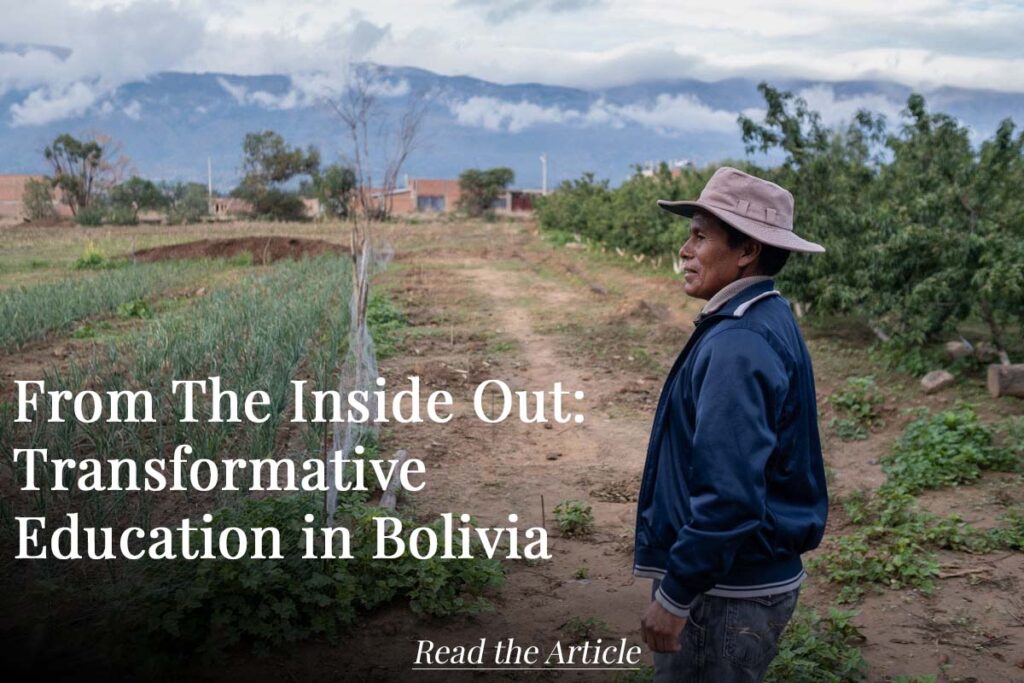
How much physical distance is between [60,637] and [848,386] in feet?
20.4

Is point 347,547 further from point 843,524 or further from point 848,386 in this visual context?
point 848,386

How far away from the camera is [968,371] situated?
27.0ft

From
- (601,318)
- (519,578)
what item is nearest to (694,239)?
(519,578)

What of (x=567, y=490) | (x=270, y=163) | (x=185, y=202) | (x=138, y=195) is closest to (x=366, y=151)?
(x=567, y=490)

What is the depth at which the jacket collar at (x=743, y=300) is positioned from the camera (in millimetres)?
2072

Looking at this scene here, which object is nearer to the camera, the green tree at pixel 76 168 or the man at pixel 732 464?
the man at pixel 732 464

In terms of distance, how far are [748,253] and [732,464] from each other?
503 millimetres

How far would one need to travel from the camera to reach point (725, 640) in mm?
2059

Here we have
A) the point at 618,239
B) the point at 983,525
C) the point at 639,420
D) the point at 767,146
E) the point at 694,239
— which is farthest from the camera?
the point at 618,239

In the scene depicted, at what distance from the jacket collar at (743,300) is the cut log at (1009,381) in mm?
5870

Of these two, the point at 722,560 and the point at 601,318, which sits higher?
the point at 722,560

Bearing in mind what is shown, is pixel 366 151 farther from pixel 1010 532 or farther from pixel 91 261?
pixel 91 261

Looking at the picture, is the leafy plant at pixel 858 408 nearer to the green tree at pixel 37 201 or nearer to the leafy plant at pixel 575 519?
the leafy plant at pixel 575 519

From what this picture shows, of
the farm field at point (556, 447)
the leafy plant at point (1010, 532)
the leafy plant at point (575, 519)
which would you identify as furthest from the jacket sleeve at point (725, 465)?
the leafy plant at point (1010, 532)
